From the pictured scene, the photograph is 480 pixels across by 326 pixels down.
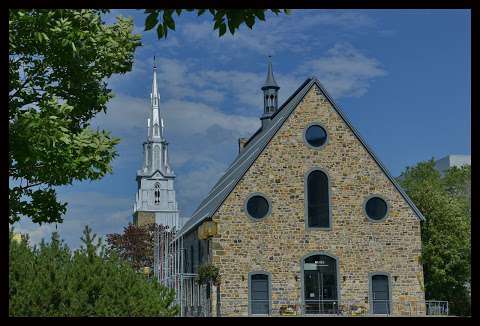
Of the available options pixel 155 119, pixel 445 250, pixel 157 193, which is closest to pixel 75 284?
pixel 445 250

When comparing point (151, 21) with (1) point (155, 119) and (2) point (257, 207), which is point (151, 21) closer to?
(2) point (257, 207)

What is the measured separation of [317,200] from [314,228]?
1414 mm

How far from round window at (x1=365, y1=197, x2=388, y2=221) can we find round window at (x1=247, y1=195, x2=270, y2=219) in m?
4.89

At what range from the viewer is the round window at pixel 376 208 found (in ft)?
111

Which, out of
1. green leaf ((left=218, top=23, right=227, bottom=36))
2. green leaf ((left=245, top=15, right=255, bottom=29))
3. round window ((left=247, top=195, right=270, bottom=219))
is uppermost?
round window ((left=247, top=195, right=270, bottom=219))

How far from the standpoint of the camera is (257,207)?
1293 inches

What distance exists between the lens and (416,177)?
4806 cm

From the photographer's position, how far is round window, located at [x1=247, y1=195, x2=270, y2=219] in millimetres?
32719

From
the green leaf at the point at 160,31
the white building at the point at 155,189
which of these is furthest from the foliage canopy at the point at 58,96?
the white building at the point at 155,189

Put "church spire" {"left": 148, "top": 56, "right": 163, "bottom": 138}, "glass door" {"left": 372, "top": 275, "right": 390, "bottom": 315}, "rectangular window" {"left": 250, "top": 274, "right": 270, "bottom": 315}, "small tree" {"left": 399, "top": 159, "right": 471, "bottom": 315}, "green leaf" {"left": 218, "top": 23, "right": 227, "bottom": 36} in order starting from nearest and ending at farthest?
"green leaf" {"left": 218, "top": 23, "right": 227, "bottom": 36}
"rectangular window" {"left": 250, "top": 274, "right": 270, "bottom": 315}
"glass door" {"left": 372, "top": 275, "right": 390, "bottom": 315}
"small tree" {"left": 399, "top": 159, "right": 471, "bottom": 315}
"church spire" {"left": 148, "top": 56, "right": 163, "bottom": 138}

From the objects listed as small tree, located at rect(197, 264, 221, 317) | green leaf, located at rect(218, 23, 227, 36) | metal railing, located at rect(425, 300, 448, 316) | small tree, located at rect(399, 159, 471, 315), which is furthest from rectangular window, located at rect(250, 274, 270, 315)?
green leaf, located at rect(218, 23, 227, 36)

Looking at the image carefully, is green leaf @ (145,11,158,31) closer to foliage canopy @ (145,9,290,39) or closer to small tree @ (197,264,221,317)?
foliage canopy @ (145,9,290,39)

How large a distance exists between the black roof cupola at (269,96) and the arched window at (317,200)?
1458 cm
